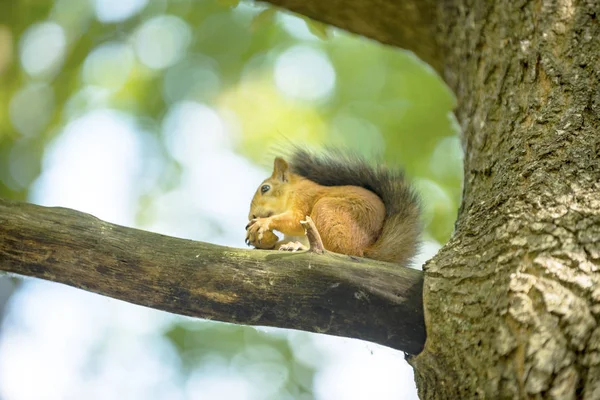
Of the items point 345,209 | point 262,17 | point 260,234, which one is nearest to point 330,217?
point 345,209

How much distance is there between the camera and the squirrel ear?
3527 millimetres

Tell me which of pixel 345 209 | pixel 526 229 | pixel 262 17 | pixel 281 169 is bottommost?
pixel 526 229

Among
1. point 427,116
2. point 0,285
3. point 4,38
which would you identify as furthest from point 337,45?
point 0,285

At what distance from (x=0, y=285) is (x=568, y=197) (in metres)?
5.45

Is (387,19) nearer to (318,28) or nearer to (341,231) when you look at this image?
(318,28)

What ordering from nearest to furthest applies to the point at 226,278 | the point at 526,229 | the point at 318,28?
the point at 526,229, the point at 226,278, the point at 318,28

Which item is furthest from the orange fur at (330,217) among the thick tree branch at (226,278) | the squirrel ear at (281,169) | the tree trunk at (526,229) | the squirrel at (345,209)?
the thick tree branch at (226,278)

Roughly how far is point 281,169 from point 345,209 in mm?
825

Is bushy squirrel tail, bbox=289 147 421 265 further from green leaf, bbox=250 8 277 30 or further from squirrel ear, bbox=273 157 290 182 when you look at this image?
green leaf, bbox=250 8 277 30

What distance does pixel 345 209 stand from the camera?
281 centimetres

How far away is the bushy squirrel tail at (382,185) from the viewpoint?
107 inches

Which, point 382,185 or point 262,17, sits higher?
point 262,17

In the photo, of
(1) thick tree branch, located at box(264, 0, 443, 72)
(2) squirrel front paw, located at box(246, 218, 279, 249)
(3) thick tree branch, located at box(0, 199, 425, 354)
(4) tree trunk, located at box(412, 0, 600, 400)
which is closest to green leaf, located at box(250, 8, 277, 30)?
(1) thick tree branch, located at box(264, 0, 443, 72)

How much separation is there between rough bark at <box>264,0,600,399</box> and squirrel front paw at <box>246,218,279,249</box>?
93 cm
